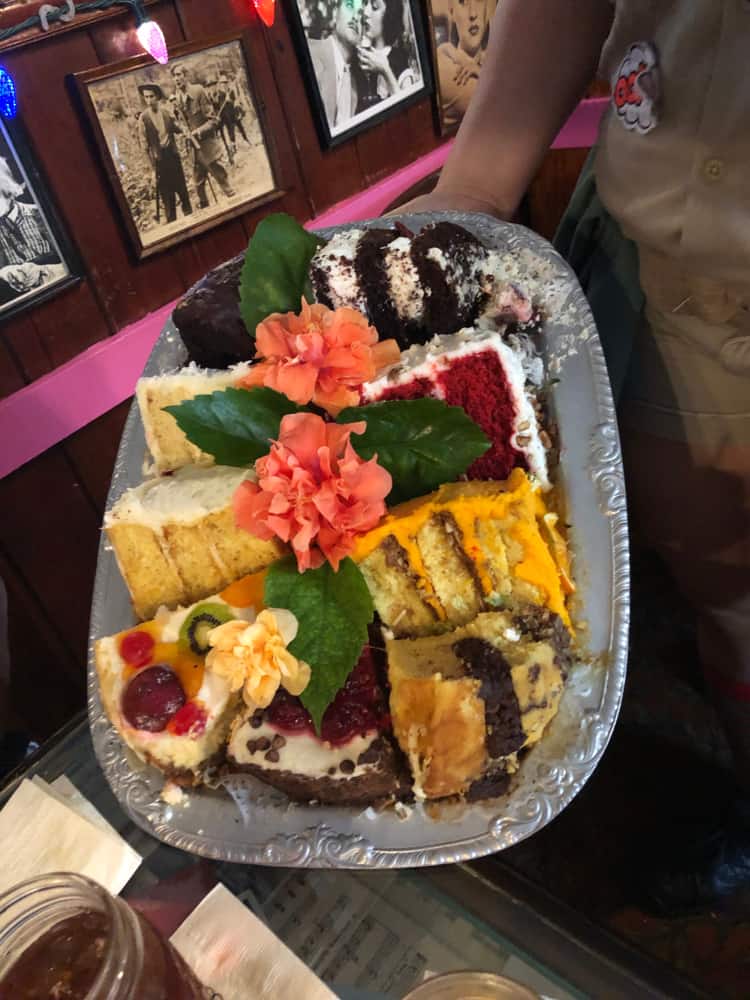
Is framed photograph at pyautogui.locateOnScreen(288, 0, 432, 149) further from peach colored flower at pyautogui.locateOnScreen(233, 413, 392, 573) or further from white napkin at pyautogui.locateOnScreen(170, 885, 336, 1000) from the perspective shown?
white napkin at pyautogui.locateOnScreen(170, 885, 336, 1000)

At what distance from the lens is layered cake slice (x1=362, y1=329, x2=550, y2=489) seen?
1254 millimetres

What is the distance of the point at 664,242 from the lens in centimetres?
115

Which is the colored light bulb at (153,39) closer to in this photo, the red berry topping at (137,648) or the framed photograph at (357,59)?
the framed photograph at (357,59)

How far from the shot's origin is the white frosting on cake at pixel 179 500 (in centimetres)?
126

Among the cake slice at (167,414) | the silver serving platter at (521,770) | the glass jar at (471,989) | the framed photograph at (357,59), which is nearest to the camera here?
the glass jar at (471,989)

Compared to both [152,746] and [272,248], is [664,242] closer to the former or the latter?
[272,248]

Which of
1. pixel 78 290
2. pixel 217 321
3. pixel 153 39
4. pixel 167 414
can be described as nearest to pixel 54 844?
pixel 167 414

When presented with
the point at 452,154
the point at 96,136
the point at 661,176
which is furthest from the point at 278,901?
the point at 96,136

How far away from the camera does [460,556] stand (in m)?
1.13

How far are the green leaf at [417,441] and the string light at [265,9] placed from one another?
1446mm

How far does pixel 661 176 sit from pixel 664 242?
92 millimetres

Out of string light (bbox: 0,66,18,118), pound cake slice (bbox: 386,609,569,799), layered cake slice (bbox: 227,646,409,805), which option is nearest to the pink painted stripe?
string light (bbox: 0,66,18,118)

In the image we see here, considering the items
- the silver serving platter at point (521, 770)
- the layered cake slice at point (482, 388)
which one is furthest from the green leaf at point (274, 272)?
the silver serving platter at point (521, 770)

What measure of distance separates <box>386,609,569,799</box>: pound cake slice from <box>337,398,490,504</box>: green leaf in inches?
10.7
